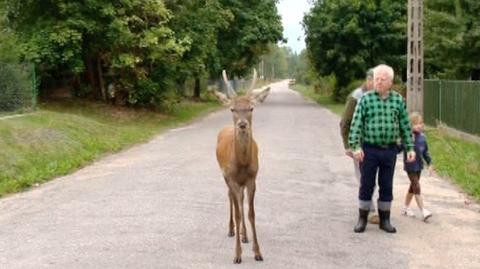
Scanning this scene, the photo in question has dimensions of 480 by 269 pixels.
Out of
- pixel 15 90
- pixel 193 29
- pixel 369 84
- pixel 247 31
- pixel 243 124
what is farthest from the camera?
pixel 247 31

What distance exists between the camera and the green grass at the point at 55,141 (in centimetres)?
1316

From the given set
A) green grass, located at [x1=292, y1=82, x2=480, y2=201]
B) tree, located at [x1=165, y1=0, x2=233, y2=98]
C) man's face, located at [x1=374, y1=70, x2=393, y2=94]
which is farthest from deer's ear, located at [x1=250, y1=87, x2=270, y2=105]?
tree, located at [x1=165, y1=0, x2=233, y2=98]

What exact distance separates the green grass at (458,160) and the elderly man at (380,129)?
10.2 ft

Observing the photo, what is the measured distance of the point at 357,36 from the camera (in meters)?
42.0

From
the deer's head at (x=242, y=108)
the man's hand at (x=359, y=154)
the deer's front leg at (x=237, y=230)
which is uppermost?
the deer's head at (x=242, y=108)

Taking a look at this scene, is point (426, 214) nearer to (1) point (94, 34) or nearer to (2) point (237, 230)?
(2) point (237, 230)

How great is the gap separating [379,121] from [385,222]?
1.29 meters

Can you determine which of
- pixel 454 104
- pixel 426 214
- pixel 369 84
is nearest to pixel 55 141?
pixel 369 84

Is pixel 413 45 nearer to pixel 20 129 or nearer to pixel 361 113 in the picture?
pixel 20 129

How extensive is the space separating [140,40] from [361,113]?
1824 cm

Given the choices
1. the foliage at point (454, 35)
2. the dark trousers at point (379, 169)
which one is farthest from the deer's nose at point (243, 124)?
the foliage at point (454, 35)

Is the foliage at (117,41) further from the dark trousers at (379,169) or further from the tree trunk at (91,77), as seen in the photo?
the dark trousers at (379,169)

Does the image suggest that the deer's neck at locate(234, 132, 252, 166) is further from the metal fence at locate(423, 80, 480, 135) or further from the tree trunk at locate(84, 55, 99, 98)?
the tree trunk at locate(84, 55, 99, 98)

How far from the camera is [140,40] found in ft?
83.5
